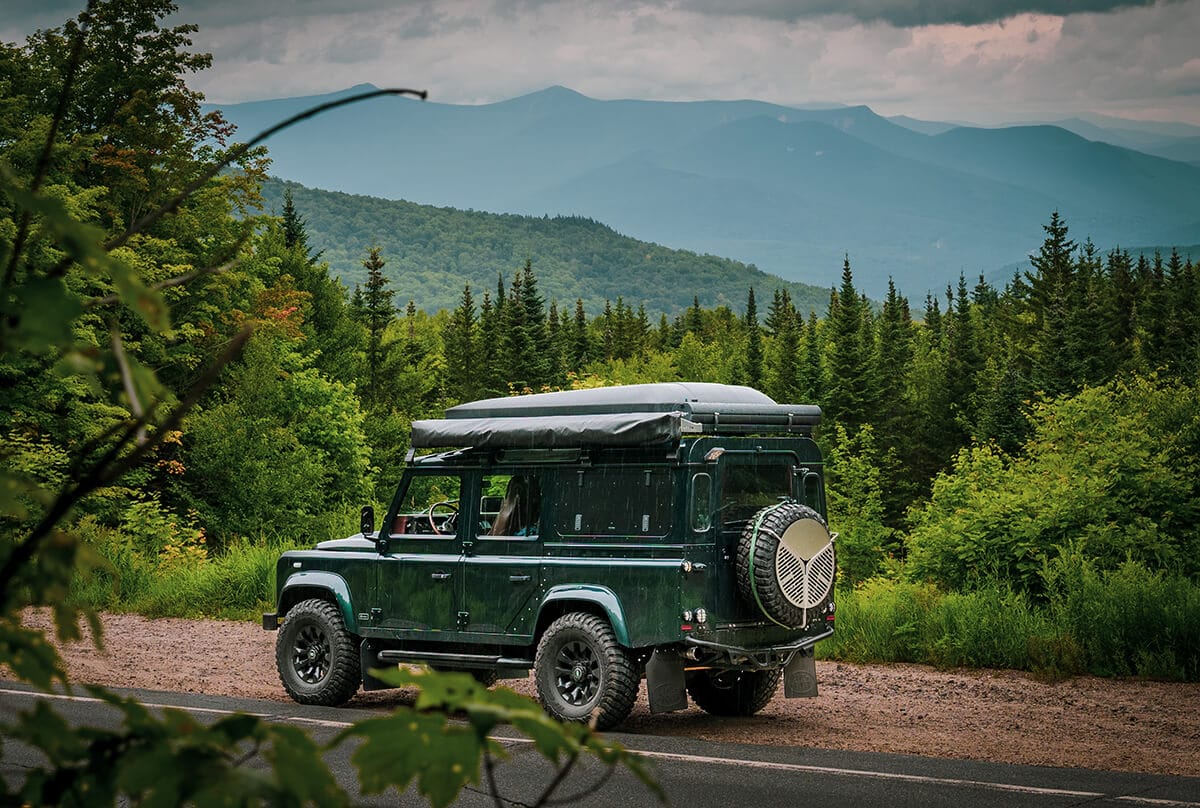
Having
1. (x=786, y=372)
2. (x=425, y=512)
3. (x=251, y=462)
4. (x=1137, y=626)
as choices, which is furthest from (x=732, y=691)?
(x=786, y=372)

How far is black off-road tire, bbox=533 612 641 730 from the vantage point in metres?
10.6

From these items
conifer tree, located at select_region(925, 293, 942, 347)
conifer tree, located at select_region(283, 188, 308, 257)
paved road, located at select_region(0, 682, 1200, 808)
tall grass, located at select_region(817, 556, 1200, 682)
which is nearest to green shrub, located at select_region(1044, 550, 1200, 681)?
tall grass, located at select_region(817, 556, 1200, 682)

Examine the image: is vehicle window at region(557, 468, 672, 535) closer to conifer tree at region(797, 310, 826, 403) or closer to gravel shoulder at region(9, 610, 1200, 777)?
gravel shoulder at region(9, 610, 1200, 777)

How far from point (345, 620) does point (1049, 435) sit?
114 ft

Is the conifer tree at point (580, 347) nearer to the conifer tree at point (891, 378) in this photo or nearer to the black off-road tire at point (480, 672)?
the conifer tree at point (891, 378)

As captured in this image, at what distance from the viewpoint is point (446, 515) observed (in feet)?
42.2

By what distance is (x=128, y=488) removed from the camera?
1388 inches

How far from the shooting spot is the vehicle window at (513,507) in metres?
11.7

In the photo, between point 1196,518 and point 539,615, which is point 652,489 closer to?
point 539,615

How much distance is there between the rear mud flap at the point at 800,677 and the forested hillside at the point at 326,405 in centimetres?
331

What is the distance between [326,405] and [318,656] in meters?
37.9

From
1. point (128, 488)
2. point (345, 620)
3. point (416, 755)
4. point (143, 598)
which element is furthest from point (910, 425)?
point (416, 755)

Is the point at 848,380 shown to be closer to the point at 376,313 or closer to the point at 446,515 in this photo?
the point at 376,313

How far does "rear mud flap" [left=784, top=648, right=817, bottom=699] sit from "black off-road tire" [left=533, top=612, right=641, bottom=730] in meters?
1.31
